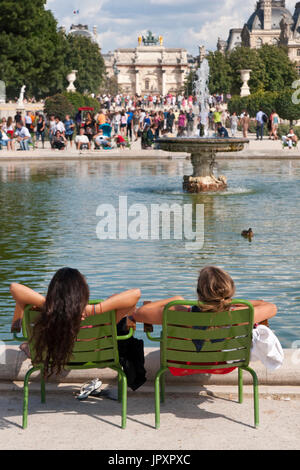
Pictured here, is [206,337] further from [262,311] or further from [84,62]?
[84,62]

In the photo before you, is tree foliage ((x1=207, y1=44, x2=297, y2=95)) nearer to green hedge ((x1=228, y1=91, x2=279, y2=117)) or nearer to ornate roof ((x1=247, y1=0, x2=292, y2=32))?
green hedge ((x1=228, y1=91, x2=279, y2=117))

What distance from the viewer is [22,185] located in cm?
2144

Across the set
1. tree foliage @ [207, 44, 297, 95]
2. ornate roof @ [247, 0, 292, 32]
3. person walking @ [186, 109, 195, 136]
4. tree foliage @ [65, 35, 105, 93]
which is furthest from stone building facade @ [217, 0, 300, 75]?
person walking @ [186, 109, 195, 136]

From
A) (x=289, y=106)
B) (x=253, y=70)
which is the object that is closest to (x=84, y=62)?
(x=253, y=70)

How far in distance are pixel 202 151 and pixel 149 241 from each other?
7018mm

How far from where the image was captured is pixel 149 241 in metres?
13.2

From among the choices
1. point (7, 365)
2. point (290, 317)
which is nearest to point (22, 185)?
point (290, 317)

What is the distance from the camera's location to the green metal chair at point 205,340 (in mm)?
5254

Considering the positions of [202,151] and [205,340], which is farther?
[202,151]

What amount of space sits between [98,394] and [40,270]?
5191 mm

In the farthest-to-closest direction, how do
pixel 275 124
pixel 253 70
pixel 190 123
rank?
pixel 253 70 → pixel 190 123 → pixel 275 124

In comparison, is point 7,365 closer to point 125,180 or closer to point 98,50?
point 125,180

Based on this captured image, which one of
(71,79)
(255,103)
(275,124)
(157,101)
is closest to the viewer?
(275,124)

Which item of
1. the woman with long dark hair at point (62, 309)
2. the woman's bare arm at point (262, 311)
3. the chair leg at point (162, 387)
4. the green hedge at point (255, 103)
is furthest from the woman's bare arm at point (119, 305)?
the green hedge at point (255, 103)
